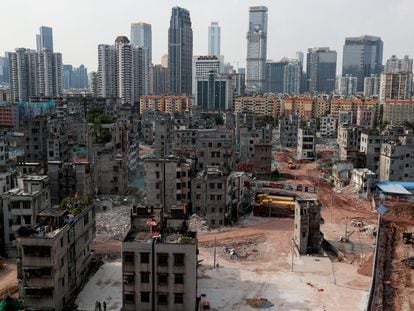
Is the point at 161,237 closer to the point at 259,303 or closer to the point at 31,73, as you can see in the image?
the point at 259,303

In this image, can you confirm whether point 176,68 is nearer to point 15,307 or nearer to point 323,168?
point 323,168

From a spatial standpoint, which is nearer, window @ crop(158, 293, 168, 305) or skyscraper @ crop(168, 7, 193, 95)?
window @ crop(158, 293, 168, 305)

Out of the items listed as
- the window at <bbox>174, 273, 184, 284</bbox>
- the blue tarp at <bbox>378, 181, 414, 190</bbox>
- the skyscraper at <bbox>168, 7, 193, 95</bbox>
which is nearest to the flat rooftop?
the window at <bbox>174, 273, 184, 284</bbox>

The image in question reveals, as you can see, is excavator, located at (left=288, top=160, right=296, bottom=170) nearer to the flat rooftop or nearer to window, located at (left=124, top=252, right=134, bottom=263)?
the flat rooftop

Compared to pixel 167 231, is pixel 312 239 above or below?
below

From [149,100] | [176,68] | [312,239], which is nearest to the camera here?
[312,239]

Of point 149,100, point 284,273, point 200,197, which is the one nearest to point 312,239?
point 284,273
